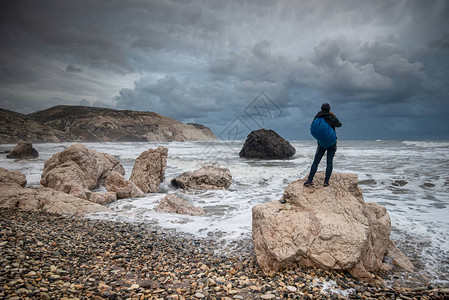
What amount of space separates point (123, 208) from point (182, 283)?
5.74 m

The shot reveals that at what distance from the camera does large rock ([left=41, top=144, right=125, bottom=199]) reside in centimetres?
917

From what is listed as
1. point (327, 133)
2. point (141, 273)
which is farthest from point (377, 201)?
point (141, 273)

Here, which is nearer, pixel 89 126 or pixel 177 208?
pixel 177 208

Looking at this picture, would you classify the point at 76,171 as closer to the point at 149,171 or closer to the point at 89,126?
the point at 149,171

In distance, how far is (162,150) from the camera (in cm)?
1268

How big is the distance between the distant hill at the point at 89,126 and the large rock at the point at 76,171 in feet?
177

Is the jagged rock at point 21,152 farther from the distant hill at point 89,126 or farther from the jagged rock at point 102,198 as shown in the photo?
the distant hill at point 89,126

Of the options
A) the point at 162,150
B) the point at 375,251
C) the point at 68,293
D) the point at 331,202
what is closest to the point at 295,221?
the point at 331,202

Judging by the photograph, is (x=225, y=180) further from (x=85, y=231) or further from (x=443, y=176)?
(x=443, y=176)

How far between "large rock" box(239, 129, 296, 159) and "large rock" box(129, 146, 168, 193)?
46.9 feet

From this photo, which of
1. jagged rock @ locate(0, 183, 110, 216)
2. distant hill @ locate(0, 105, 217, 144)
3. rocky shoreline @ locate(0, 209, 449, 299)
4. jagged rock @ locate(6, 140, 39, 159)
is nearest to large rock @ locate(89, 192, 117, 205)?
jagged rock @ locate(0, 183, 110, 216)

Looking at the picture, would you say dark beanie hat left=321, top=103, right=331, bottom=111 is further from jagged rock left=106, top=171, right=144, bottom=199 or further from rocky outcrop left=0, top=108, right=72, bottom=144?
rocky outcrop left=0, top=108, right=72, bottom=144

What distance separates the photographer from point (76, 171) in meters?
10.2

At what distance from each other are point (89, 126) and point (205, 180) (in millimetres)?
88014
